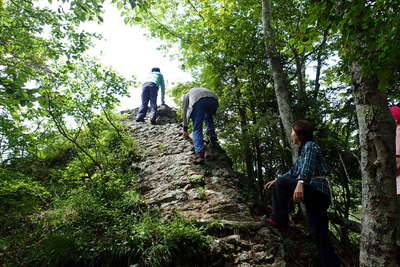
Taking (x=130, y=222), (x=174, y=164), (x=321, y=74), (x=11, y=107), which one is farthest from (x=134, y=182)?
(x=321, y=74)

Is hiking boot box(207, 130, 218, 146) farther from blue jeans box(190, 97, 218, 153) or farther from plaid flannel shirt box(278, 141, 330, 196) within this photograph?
plaid flannel shirt box(278, 141, 330, 196)

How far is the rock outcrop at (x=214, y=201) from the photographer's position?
130 inches

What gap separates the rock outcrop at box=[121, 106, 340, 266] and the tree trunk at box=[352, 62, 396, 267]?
1107 mm

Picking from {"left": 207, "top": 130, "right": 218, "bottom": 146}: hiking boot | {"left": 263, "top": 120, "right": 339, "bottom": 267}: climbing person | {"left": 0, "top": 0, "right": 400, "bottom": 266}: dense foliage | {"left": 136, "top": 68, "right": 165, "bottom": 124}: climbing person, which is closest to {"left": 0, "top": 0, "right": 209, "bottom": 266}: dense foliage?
{"left": 0, "top": 0, "right": 400, "bottom": 266}: dense foliage

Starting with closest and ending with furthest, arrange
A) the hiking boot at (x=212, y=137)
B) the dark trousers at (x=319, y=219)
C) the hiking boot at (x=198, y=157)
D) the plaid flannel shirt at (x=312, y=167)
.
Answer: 1. the dark trousers at (x=319, y=219)
2. the plaid flannel shirt at (x=312, y=167)
3. the hiking boot at (x=198, y=157)
4. the hiking boot at (x=212, y=137)

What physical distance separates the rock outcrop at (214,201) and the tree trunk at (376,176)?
3.63 feet

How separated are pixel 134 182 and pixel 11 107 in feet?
9.94

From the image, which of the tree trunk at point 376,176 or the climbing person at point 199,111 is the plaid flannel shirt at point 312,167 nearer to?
the tree trunk at point 376,176

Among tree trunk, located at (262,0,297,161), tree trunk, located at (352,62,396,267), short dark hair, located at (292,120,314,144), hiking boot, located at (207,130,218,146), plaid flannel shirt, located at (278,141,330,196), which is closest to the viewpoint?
tree trunk, located at (352,62,396,267)

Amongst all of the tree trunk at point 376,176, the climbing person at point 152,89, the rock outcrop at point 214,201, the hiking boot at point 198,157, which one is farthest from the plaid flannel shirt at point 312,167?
the climbing person at point 152,89

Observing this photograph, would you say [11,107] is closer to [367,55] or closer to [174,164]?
[174,164]

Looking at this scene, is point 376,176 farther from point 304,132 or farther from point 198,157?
point 198,157

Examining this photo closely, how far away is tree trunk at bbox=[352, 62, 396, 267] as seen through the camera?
2520 millimetres

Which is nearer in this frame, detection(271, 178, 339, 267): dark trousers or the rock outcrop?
detection(271, 178, 339, 267): dark trousers
